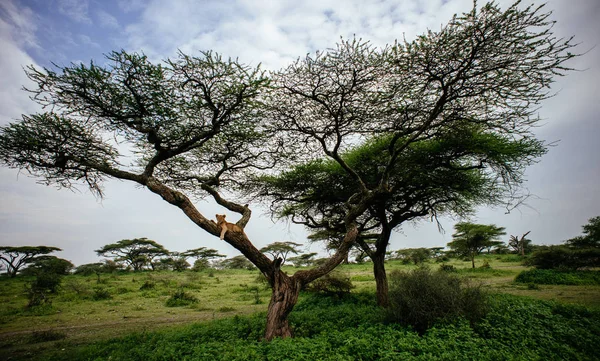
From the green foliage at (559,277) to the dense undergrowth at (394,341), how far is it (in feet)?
36.9

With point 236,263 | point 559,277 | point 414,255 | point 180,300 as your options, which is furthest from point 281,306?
point 236,263

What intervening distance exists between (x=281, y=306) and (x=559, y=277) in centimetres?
1811

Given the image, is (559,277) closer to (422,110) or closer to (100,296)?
(422,110)

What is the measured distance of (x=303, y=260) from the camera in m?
41.2

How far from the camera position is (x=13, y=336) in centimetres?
871

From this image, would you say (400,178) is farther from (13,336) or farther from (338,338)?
(13,336)

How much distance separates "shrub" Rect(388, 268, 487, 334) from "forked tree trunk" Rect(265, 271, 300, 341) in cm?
250

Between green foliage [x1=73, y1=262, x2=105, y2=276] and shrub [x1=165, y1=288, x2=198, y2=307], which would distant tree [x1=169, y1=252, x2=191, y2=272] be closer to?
green foliage [x1=73, y1=262, x2=105, y2=276]

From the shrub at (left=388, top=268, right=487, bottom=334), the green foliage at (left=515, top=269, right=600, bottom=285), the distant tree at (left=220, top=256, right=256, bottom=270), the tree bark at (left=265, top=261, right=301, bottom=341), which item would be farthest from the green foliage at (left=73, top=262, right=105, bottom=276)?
the green foliage at (left=515, top=269, right=600, bottom=285)

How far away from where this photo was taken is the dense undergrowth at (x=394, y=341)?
4629mm

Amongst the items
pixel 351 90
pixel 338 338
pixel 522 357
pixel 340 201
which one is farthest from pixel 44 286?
pixel 522 357

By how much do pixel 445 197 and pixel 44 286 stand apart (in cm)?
2206

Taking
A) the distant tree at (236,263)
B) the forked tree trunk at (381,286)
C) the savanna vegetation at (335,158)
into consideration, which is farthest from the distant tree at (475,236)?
the distant tree at (236,263)

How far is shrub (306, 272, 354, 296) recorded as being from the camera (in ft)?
42.7
